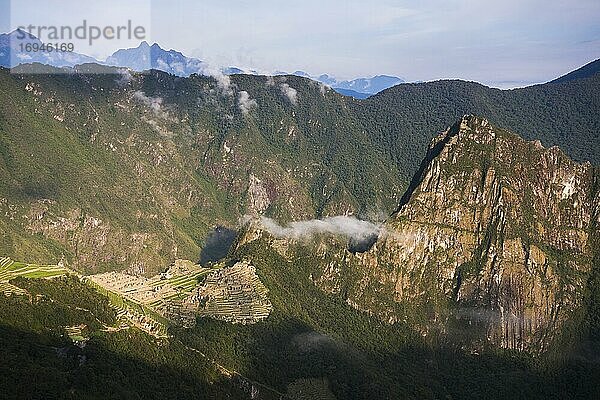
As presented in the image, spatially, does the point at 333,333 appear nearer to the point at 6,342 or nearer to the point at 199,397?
the point at 199,397

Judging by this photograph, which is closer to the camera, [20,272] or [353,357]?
[20,272]

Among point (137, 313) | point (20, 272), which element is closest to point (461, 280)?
point (137, 313)

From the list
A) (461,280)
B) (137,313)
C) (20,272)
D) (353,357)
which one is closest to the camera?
(20,272)

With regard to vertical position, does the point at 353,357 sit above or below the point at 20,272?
below

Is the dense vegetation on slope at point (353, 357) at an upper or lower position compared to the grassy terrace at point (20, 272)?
lower

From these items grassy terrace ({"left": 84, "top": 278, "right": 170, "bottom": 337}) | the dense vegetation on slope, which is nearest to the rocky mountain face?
the dense vegetation on slope

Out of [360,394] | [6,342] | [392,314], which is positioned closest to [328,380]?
[360,394]

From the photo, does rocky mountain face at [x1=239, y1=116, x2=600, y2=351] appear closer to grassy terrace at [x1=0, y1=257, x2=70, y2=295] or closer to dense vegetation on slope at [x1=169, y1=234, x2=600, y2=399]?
dense vegetation on slope at [x1=169, y1=234, x2=600, y2=399]

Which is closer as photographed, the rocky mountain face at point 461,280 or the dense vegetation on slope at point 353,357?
the dense vegetation on slope at point 353,357

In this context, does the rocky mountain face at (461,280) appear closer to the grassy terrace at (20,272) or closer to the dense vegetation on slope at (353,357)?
the dense vegetation on slope at (353,357)

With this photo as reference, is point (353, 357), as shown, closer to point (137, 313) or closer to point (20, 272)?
point (137, 313)

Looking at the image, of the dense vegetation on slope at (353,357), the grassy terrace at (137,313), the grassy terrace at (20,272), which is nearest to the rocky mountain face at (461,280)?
the dense vegetation on slope at (353,357)
